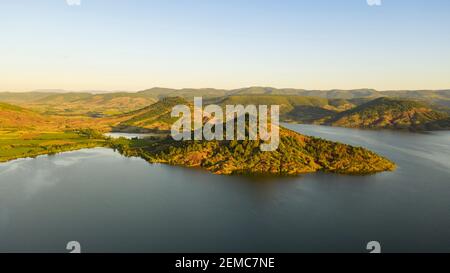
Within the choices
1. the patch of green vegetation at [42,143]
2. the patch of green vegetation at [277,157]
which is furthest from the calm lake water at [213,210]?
the patch of green vegetation at [42,143]

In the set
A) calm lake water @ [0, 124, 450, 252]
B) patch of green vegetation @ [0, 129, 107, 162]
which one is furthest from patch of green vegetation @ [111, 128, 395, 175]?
patch of green vegetation @ [0, 129, 107, 162]

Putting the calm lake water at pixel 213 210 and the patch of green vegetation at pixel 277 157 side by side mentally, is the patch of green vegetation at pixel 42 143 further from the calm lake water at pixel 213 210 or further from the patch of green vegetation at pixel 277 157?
the patch of green vegetation at pixel 277 157

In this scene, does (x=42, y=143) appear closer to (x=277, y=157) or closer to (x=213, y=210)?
(x=277, y=157)

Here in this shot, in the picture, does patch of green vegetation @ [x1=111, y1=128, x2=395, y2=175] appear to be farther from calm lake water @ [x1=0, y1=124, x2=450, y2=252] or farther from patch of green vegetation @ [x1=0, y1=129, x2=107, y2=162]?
patch of green vegetation @ [x1=0, y1=129, x2=107, y2=162]

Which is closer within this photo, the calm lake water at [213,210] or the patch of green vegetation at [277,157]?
the calm lake water at [213,210]

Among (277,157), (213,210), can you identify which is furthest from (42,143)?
(213,210)
